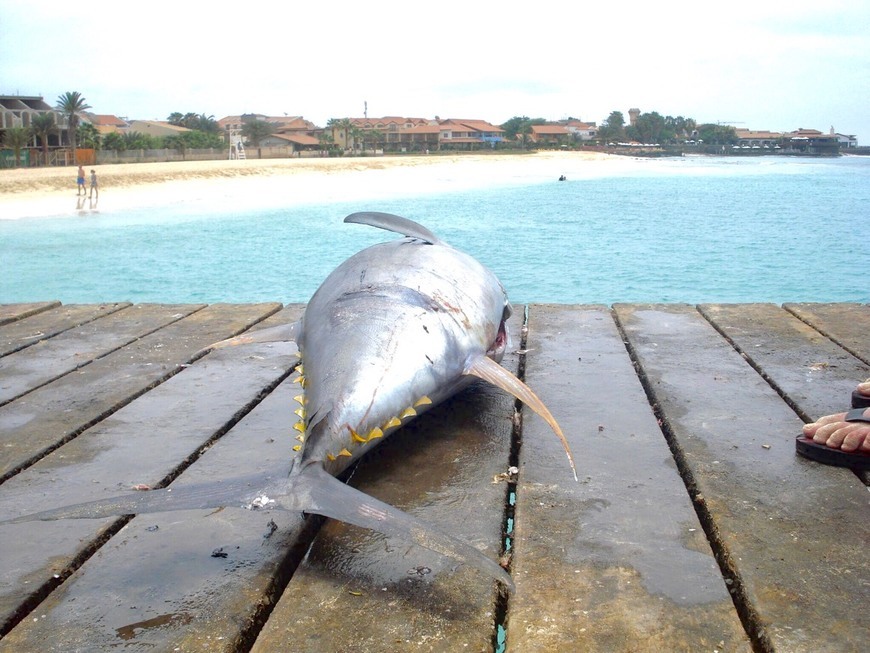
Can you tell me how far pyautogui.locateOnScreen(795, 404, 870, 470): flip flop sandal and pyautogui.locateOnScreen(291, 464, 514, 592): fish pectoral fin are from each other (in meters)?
1.38

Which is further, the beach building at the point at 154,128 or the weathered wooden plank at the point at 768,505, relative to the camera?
the beach building at the point at 154,128

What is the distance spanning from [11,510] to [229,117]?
459ft

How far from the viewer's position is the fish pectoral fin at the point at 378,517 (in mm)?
1729

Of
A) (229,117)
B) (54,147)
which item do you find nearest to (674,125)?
(229,117)

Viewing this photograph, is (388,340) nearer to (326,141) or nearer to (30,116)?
(30,116)

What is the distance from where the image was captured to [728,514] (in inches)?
90.9

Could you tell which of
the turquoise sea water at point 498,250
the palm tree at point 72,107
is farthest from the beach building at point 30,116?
the turquoise sea water at point 498,250

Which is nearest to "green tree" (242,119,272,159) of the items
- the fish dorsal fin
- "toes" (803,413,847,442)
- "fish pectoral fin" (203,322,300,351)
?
the fish dorsal fin

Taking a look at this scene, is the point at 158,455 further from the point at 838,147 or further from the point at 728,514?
the point at 838,147

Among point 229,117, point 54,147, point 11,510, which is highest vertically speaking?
point 229,117

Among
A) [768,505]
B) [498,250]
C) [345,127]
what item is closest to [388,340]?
[768,505]

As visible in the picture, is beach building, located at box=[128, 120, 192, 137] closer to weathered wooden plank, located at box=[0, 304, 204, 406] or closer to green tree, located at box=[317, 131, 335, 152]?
green tree, located at box=[317, 131, 335, 152]

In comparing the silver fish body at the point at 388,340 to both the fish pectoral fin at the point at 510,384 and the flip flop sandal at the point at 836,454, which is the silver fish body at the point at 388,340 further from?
the flip flop sandal at the point at 836,454

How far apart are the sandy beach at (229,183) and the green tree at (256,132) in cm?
2032
